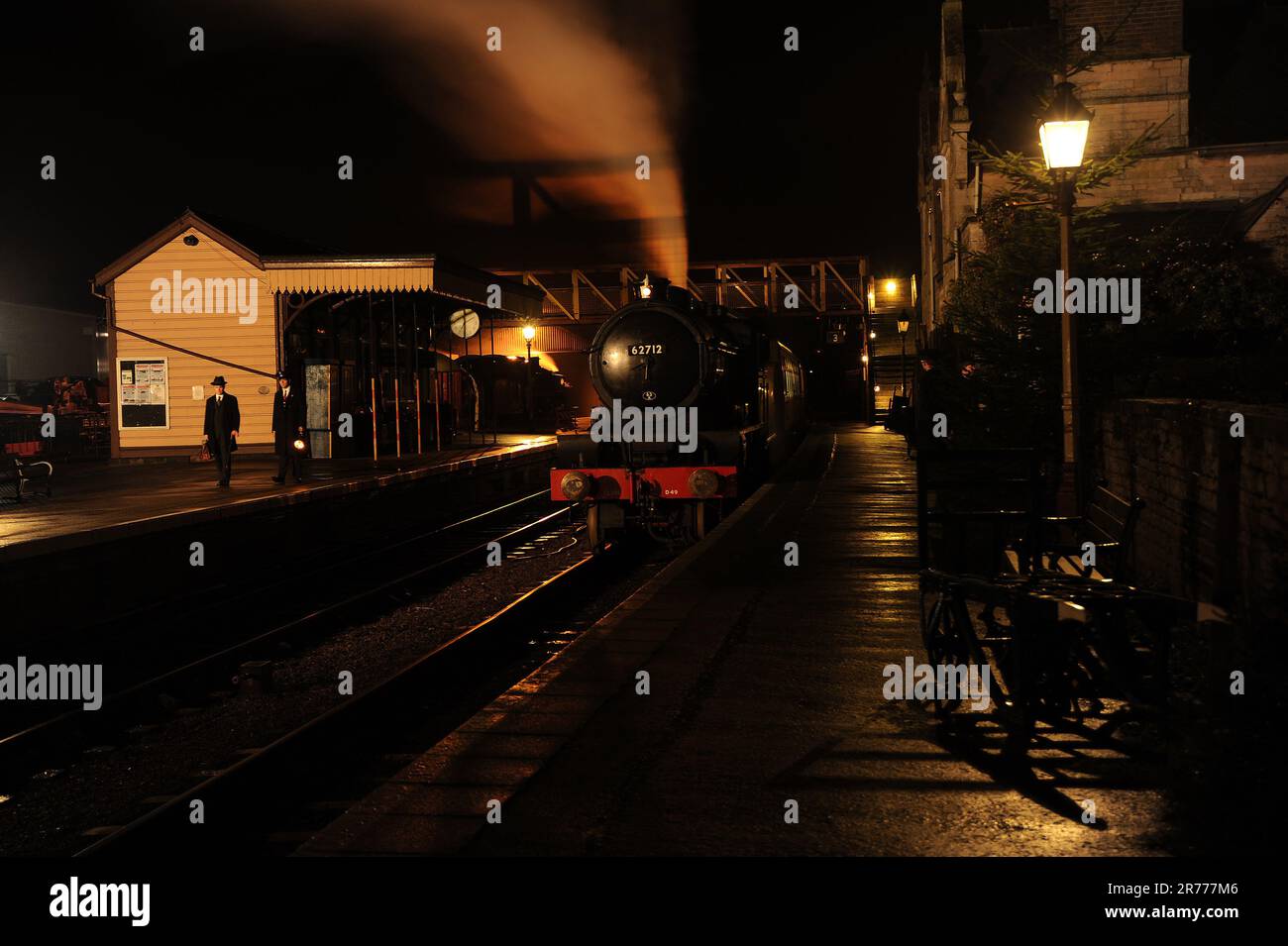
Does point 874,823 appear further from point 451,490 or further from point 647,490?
point 451,490

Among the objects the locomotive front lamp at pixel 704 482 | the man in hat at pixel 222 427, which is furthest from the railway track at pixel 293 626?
the man in hat at pixel 222 427

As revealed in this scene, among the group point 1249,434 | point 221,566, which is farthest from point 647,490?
point 1249,434

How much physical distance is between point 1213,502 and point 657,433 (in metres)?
7.78

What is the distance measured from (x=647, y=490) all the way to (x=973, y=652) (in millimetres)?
8770

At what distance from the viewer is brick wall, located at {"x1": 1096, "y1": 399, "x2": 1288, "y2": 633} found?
6.40 m

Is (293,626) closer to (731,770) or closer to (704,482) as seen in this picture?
(704,482)

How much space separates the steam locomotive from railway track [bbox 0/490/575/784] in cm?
189

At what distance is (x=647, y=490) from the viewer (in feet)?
46.4

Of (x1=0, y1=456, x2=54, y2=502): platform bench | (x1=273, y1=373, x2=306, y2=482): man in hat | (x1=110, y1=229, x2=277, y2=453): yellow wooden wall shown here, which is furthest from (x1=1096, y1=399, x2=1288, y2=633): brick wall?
(x1=110, y1=229, x2=277, y2=453): yellow wooden wall

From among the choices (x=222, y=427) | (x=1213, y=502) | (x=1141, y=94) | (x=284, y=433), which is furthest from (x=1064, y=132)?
(x=1141, y=94)

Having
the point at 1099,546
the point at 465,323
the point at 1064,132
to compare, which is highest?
the point at 465,323

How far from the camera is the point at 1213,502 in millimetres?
7562

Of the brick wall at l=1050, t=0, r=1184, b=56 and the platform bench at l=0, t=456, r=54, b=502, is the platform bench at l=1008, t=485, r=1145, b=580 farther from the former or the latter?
the brick wall at l=1050, t=0, r=1184, b=56

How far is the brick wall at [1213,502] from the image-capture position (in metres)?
6.40
